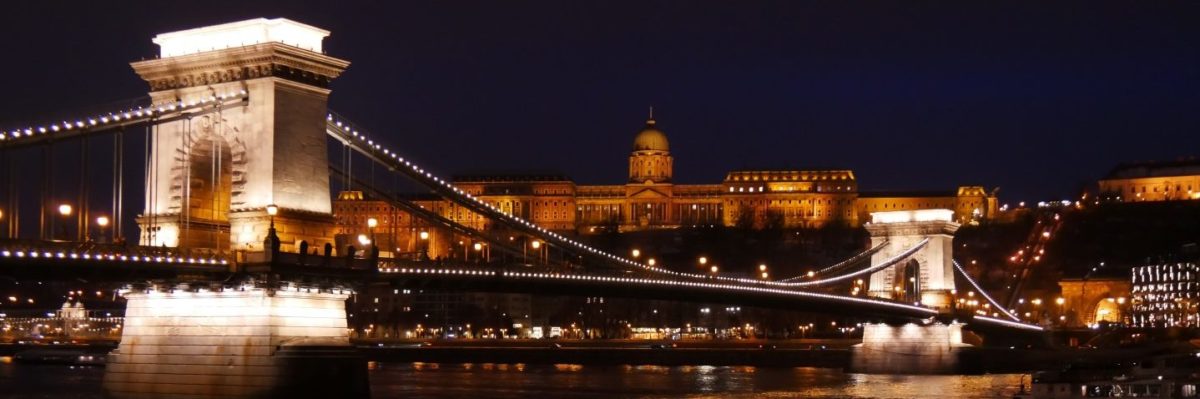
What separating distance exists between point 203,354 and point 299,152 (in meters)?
5.21

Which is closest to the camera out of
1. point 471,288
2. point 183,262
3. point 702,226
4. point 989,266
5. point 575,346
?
point 183,262

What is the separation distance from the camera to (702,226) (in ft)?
607

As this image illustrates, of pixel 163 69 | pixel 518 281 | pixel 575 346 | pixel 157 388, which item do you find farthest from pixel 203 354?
pixel 575 346

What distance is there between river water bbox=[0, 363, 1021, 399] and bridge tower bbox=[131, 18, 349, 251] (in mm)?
15263

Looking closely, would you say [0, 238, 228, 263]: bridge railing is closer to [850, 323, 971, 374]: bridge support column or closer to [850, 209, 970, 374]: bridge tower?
[850, 323, 971, 374]: bridge support column

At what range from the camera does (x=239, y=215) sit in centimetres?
3909

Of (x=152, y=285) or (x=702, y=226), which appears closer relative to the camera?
(x=152, y=285)

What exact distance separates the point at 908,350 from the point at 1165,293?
58182 millimetres

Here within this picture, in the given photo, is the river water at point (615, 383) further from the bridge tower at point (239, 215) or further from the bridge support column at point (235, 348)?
the bridge support column at point (235, 348)

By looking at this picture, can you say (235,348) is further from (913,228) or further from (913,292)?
(913,228)

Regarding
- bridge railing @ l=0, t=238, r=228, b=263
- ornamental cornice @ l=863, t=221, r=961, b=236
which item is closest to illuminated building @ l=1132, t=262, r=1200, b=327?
ornamental cornice @ l=863, t=221, r=961, b=236

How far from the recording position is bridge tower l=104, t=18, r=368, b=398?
37.2m

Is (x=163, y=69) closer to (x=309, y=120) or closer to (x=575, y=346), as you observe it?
(x=309, y=120)

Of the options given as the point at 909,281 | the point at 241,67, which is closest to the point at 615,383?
the point at 909,281
